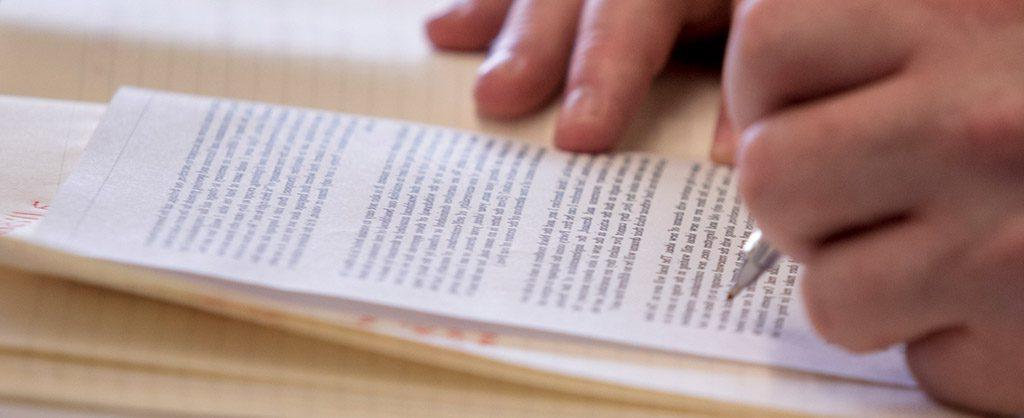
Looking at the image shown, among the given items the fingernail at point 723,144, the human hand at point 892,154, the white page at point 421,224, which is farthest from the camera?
the fingernail at point 723,144

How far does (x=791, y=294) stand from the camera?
47 centimetres

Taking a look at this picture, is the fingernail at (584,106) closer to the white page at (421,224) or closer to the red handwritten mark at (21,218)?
the white page at (421,224)

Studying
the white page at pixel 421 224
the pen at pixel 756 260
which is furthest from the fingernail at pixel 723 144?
the pen at pixel 756 260

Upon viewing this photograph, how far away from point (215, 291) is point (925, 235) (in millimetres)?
278

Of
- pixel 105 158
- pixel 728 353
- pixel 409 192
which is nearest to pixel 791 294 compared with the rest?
pixel 728 353

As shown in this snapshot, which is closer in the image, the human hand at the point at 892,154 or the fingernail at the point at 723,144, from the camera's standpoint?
the human hand at the point at 892,154

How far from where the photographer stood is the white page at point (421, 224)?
0.45 m

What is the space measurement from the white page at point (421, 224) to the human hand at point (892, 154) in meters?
0.07

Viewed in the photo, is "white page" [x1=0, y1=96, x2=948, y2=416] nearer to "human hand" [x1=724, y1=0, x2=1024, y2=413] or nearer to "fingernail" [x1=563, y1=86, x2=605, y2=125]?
"human hand" [x1=724, y1=0, x2=1024, y2=413]

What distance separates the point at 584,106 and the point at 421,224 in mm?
138

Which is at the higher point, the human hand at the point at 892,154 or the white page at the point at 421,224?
the human hand at the point at 892,154

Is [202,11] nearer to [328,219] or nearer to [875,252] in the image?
[328,219]

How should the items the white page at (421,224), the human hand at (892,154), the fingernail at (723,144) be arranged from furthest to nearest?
the fingernail at (723,144), the white page at (421,224), the human hand at (892,154)

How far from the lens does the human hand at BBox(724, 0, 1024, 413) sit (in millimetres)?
341
